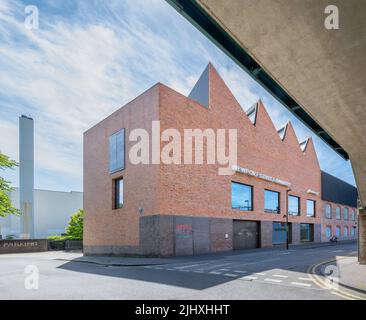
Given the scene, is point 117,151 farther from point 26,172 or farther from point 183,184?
point 26,172

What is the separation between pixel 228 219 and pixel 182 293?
2063cm

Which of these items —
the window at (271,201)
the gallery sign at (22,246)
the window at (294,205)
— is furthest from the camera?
the window at (294,205)

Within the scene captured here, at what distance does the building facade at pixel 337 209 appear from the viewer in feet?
179

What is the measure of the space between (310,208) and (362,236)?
3482cm

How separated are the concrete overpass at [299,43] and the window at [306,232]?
40521 mm

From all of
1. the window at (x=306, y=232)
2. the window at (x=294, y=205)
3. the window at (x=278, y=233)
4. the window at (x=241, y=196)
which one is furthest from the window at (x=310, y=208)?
the window at (x=241, y=196)

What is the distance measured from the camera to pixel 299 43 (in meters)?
5.92

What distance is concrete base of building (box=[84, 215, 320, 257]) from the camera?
73.7ft

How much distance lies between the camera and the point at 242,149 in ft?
106

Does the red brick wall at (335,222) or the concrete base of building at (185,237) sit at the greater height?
the concrete base of building at (185,237)

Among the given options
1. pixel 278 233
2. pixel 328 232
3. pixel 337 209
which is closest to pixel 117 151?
pixel 278 233

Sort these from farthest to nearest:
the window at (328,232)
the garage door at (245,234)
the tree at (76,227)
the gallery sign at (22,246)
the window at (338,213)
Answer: the window at (338,213) < the window at (328,232) < the tree at (76,227) < the gallery sign at (22,246) < the garage door at (245,234)

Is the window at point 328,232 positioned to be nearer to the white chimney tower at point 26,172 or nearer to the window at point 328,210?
the window at point 328,210

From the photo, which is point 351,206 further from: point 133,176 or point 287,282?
point 287,282
